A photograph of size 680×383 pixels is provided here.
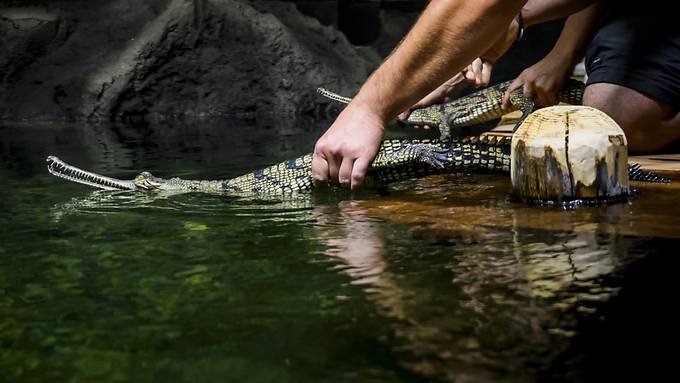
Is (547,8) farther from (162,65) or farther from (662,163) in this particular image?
(162,65)

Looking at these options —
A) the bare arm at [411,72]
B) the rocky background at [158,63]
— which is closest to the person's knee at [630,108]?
the bare arm at [411,72]

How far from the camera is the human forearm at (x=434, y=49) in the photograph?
2.57 meters

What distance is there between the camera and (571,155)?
2.74 m

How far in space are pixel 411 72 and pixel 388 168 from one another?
989 millimetres

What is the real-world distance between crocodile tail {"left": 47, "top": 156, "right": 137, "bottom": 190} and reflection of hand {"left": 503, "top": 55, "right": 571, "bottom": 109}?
2.18 metres

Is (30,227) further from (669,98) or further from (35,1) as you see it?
(35,1)

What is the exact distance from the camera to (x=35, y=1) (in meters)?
10.0

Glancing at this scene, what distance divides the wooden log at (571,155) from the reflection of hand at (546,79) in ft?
4.87

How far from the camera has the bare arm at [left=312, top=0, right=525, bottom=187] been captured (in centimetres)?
258

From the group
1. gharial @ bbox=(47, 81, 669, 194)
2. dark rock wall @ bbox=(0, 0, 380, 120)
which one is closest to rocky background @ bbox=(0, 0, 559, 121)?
dark rock wall @ bbox=(0, 0, 380, 120)

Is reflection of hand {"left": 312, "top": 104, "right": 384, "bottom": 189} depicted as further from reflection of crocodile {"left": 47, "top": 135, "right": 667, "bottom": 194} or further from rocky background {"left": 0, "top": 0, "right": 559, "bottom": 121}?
rocky background {"left": 0, "top": 0, "right": 559, "bottom": 121}

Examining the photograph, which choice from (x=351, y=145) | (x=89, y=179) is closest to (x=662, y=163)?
(x=351, y=145)

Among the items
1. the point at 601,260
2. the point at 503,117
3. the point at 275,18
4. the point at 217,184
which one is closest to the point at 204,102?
the point at 275,18

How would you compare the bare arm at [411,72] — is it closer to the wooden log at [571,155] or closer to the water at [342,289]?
the water at [342,289]
